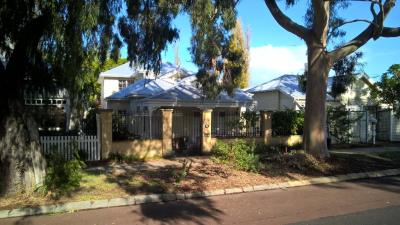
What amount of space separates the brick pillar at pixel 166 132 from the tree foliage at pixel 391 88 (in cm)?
1132

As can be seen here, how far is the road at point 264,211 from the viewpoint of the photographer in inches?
327

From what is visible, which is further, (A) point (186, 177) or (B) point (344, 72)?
(B) point (344, 72)

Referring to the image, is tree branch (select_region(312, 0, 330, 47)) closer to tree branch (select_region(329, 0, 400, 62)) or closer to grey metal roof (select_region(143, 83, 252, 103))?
tree branch (select_region(329, 0, 400, 62))

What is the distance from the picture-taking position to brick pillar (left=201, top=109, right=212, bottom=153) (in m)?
18.0

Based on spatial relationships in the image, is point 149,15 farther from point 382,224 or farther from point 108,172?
point 382,224

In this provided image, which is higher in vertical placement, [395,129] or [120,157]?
[395,129]

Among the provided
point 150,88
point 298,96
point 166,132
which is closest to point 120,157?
point 166,132

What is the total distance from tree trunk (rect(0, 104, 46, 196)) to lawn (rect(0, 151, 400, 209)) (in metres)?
0.27

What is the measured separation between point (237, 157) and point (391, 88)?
38.7 feet

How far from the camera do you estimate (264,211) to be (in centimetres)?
905

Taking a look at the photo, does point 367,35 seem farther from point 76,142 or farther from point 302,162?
point 76,142

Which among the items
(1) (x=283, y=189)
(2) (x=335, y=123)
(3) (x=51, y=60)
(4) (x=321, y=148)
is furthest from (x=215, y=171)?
(2) (x=335, y=123)

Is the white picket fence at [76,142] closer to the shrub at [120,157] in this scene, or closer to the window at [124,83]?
the shrub at [120,157]

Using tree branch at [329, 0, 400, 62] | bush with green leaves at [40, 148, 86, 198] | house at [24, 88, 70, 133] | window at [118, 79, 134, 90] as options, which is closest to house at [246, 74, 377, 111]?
tree branch at [329, 0, 400, 62]
